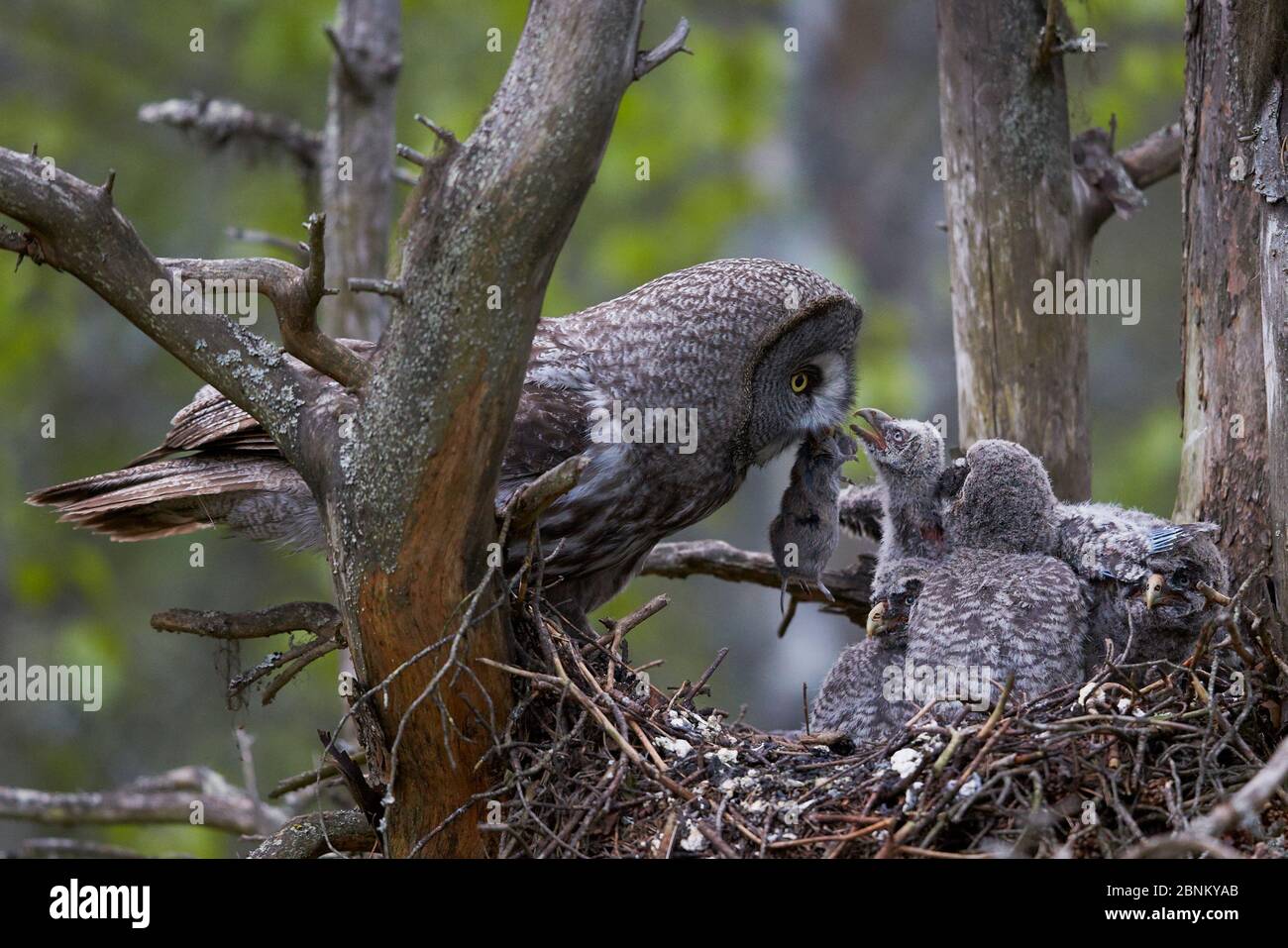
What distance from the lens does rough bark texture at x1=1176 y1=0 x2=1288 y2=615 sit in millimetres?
4168

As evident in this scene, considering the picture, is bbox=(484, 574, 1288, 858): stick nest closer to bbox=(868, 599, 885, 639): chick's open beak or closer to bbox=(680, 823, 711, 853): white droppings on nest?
bbox=(680, 823, 711, 853): white droppings on nest

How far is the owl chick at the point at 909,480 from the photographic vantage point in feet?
16.4

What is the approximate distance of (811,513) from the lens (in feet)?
16.8

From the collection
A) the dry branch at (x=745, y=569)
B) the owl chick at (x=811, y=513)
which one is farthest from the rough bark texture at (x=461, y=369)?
the dry branch at (x=745, y=569)

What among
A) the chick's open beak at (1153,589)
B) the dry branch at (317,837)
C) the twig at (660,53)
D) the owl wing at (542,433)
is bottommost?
the dry branch at (317,837)

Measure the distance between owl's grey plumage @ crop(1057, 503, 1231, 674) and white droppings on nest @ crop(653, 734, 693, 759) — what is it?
1439 millimetres

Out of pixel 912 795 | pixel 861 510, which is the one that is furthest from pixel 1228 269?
pixel 912 795

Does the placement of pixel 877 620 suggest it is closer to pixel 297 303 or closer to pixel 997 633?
pixel 997 633

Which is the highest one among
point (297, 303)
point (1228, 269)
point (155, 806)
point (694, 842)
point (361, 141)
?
point (361, 141)

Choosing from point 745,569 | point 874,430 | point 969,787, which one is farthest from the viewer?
point 745,569

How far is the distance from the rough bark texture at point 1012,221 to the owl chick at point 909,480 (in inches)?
13.8

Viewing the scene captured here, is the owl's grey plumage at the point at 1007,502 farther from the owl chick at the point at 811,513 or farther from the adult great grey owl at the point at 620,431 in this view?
the adult great grey owl at the point at 620,431

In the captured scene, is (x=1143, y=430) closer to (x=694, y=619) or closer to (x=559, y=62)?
(x=694, y=619)

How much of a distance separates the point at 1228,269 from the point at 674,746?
2.34 m
